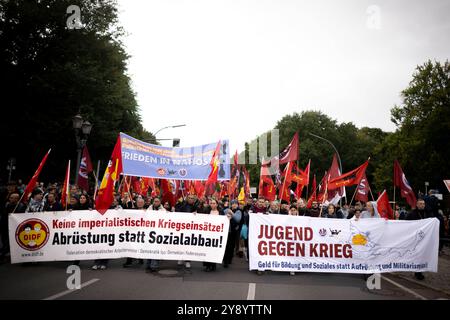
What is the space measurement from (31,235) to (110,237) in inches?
75.3

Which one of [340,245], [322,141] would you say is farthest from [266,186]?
[322,141]

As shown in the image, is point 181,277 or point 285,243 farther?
point 285,243

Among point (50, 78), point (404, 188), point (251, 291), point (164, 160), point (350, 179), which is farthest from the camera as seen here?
point (50, 78)

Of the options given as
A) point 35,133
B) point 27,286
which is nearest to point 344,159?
point 35,133

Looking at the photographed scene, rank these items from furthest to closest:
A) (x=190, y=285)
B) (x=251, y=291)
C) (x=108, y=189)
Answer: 1. (x=108, y=189)
2. (x=190, y=285)
3. (x=251, y=291)

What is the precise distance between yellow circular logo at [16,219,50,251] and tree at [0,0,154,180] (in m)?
15.9

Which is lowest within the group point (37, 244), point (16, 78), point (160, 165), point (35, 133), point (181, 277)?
point (181, 277)

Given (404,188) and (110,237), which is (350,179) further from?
(110,237)

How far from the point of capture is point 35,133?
21.6 metres

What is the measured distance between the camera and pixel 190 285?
6.64 meters

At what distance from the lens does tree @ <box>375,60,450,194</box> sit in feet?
105

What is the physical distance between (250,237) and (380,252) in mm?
3279

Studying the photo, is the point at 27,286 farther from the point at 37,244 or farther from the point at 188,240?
the point at 188,240
